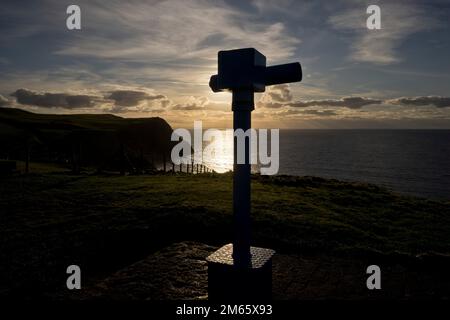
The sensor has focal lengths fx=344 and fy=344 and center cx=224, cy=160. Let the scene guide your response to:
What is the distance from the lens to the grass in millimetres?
7055

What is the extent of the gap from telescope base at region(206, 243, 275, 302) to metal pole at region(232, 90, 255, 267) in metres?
0.08

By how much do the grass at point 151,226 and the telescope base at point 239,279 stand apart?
3553 millimetres

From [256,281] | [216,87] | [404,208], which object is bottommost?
[404,208]

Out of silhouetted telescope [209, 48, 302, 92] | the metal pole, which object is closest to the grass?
the metal pole

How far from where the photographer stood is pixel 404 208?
1623 centimetres

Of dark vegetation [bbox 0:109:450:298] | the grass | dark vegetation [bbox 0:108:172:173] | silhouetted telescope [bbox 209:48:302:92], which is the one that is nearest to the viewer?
silhouetted telescope [bbox 209:48:302:92]

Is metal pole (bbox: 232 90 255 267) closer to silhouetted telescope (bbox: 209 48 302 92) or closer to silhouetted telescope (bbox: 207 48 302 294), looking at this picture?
silhouetted telescope (bbox: 207 48 302 294)

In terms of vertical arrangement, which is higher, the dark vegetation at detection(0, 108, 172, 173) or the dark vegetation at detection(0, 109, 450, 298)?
the dark vegetation at detection(0, 108, 172, 173)

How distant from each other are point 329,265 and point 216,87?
165 inches

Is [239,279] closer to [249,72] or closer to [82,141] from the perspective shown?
[249,72]

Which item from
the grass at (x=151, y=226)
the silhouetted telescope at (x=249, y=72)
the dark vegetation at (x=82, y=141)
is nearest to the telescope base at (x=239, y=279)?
the silhouetted telescope at (x=249, y=72)

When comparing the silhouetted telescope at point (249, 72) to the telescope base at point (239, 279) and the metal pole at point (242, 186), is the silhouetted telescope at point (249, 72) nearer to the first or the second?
the metal pole at point (242, 186)
